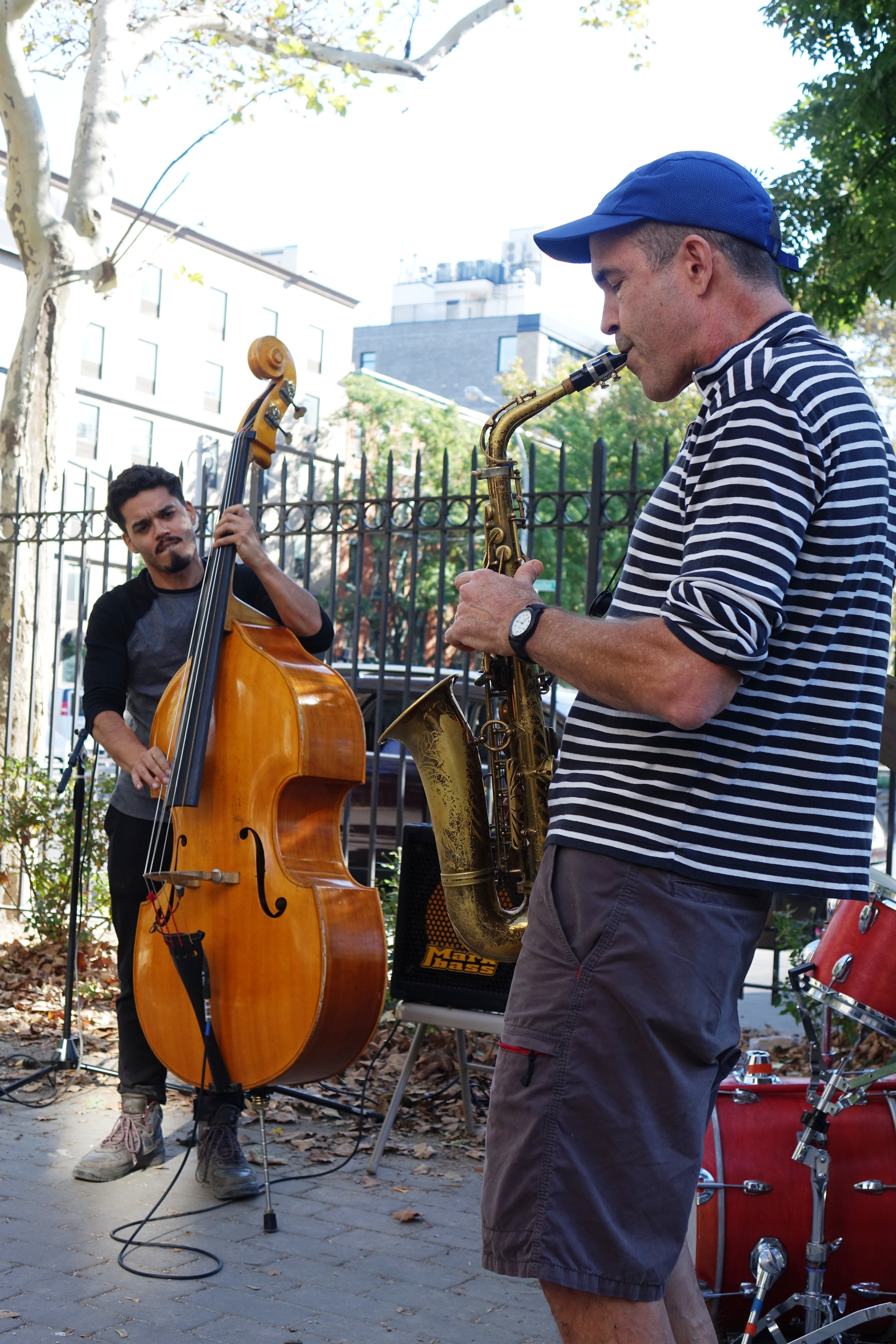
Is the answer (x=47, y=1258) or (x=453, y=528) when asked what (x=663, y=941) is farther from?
(x=453, y=528)

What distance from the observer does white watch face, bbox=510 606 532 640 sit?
74.8 inches

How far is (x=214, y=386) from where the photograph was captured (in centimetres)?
4431

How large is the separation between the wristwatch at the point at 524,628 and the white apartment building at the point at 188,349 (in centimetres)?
3339

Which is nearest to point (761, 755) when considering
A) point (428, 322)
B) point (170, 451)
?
point (170, 451)

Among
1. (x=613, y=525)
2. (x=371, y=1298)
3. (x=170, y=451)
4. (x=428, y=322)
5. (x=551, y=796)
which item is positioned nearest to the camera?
(x=551, y=796)

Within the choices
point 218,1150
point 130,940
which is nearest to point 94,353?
point 130,940

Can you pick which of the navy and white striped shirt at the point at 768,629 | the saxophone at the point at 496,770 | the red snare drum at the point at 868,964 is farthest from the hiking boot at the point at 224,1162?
the navy and white striped shirt at the point at 768,629

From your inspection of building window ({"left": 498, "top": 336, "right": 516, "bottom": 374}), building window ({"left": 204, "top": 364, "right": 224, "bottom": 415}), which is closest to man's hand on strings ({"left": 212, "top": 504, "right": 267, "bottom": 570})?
building window ({"left": 204, "top": 364, "right": 224, "bottom": 415})

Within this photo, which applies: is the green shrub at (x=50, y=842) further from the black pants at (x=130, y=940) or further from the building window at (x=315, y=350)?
the building window at (x=315, y=350)

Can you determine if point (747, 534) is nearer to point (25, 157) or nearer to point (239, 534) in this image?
point (239, 534)

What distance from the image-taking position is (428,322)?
204ft

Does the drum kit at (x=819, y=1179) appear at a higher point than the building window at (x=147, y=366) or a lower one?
lower

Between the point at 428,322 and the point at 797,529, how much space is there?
62712 mm

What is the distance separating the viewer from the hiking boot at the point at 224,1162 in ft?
13.4
